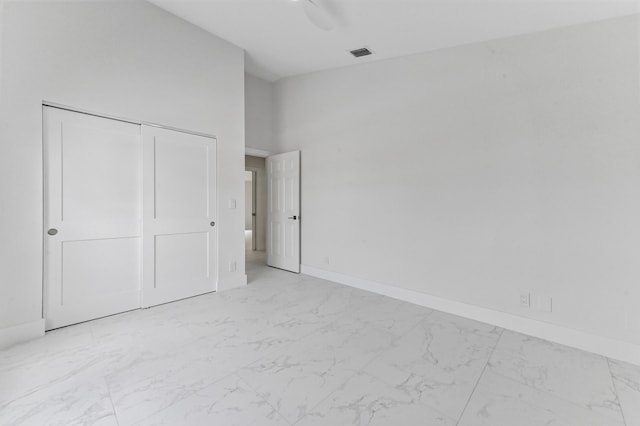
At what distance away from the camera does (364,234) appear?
148 inches

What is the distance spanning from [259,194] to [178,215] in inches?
129

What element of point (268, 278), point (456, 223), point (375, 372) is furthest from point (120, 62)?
point (456, 223)

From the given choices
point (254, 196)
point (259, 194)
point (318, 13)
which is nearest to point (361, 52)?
point (318, 13)

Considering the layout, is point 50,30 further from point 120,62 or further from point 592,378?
point 592,378

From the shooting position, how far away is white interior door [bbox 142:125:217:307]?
9.80 ft

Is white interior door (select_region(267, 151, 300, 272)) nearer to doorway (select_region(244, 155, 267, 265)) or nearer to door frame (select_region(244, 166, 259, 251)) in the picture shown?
doorway (select_region(244, 155, 267, 265))

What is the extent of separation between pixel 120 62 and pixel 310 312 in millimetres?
3264

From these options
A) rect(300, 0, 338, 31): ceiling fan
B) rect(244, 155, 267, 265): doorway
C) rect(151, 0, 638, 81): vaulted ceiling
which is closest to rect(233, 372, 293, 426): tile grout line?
rect(300, 0, 338, 31): ceiling fan

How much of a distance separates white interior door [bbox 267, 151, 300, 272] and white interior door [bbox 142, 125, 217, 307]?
4.51ft

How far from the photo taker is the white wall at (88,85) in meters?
2.19

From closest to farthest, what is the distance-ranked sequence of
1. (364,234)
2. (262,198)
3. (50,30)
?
1. (50,30)
2. (364,234)
3. (262,198)

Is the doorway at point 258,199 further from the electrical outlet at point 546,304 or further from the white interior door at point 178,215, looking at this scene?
the electrical outlet at point 546,304

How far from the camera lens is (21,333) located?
2.23 meters

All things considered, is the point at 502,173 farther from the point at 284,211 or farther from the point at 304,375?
the point at 284,211
